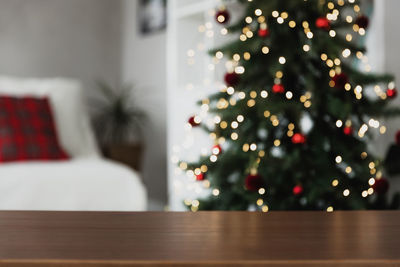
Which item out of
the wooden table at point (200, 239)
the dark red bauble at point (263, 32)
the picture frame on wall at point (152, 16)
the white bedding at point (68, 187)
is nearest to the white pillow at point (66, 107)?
the white bedding at point (68, 187)

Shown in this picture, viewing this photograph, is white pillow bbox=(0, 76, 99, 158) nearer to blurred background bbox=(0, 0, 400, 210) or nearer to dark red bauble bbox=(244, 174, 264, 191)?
blurred background bbox=(0, 0, 400, 210)

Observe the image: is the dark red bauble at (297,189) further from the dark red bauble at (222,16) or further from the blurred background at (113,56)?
A: the blurred background at (113,56)

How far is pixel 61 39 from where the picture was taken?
459 centimetres

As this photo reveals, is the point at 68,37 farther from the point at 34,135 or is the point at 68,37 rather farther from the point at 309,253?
the point at 309,253

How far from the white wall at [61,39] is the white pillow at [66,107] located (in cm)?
80

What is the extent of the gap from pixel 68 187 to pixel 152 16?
7.37ft

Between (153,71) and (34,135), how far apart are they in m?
1.63

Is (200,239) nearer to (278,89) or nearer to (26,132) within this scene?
(278,89)

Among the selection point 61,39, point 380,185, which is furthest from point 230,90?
point 61,39

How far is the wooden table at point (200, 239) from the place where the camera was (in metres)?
0.37

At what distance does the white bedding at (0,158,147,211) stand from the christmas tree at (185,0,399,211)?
0.78 m

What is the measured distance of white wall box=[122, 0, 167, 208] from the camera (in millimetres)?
4398

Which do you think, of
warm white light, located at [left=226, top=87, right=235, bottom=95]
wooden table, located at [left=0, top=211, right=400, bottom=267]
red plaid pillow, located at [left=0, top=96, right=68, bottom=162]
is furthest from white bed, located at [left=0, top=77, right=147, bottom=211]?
wooden table, located at [left=0, top=211, right=400, bottom=267]

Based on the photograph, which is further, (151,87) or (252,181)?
(151,87)
